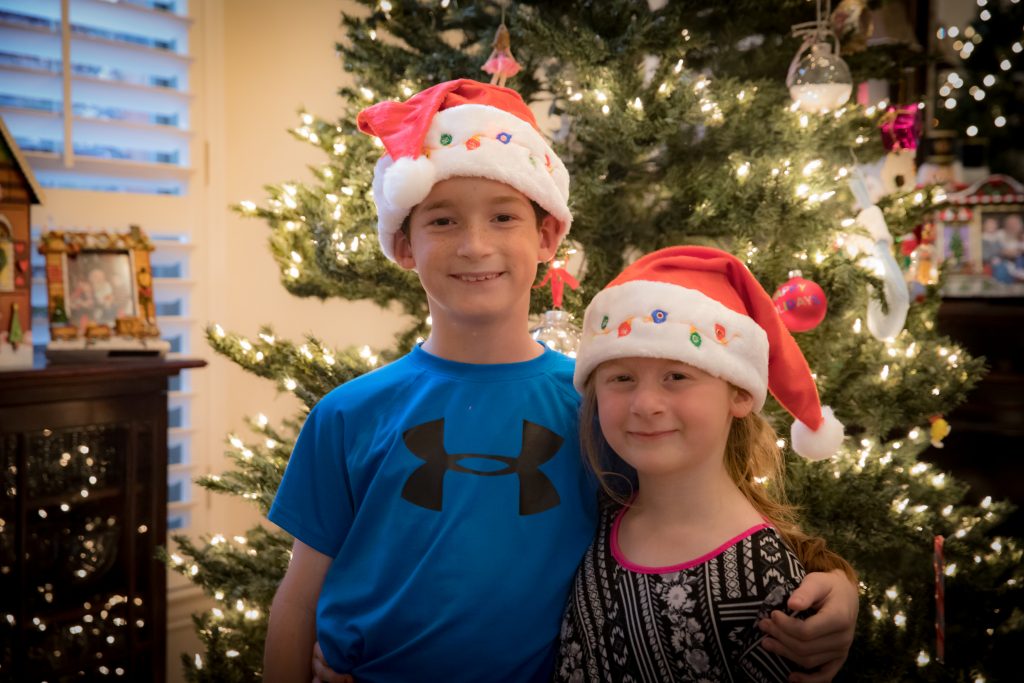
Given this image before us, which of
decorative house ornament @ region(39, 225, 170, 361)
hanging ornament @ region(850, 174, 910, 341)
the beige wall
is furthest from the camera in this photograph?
the beige wall

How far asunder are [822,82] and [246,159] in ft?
6.64

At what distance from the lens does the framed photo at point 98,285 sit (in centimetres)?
248

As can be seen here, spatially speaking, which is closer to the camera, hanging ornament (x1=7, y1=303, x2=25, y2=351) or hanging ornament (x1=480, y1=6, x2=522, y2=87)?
hanging ornament (x1=480, y1=6, x2=522, y2=87)

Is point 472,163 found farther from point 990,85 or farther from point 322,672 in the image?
point 990,85

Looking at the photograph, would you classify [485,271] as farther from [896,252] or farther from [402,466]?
[896,252]

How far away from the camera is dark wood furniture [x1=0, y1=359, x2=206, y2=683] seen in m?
2.31

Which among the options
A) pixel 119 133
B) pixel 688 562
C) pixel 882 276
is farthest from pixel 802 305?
pixel 119 133

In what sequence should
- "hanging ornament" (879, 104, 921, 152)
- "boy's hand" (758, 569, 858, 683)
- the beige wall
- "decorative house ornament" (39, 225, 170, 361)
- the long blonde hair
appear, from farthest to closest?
the beige wall → "decorative house ornament" (39, 225, 170, 361) → "hanging ornament" (879, 104, 921, 152) → the long blonde hair → "boy's hand" (758, 569, 858, 683)

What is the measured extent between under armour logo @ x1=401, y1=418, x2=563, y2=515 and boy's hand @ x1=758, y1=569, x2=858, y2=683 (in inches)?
13.6

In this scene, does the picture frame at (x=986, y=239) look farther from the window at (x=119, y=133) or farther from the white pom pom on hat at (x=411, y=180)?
the white pom pom on hat at (x=411, y=180)

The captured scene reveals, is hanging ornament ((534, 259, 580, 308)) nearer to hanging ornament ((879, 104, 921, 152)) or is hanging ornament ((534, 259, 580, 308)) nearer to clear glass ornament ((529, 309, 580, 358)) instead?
clear glass ornament ((529, 309, 580, 358))

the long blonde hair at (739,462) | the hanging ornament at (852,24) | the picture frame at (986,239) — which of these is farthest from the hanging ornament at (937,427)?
the picture frame at (986,239)

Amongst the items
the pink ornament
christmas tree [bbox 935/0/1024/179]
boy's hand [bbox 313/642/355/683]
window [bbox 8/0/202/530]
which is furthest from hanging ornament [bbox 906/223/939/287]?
christmas tree [bbox 935/0/1024/179]

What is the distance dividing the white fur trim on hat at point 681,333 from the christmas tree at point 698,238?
51 centimetres
